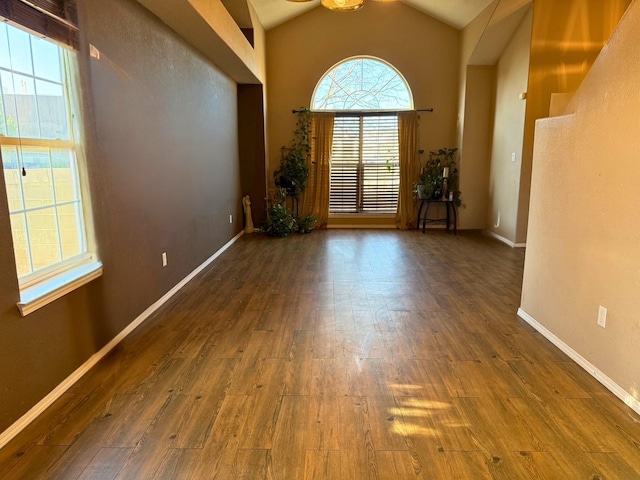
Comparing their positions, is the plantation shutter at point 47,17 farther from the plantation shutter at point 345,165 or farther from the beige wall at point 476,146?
the beige wall at point 476,146

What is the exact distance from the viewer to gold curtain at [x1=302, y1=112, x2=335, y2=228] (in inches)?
286

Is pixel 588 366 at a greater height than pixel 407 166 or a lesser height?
lesser

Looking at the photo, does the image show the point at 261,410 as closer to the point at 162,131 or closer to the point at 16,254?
the point at 16,254

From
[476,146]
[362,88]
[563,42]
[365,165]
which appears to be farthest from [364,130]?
[563,42]

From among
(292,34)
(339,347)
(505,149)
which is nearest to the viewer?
(339,347)

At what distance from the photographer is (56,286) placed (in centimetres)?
221

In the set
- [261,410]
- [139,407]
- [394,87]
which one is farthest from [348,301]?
[394,87]

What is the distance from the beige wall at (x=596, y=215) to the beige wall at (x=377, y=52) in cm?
440

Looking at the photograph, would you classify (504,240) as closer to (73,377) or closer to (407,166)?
(407,166)

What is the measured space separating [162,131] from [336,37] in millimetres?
4488

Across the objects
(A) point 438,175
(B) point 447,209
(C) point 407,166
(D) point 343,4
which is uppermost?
(D) point 343,4

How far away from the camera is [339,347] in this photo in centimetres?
278

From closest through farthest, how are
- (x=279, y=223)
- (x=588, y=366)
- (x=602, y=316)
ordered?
(x=602, y=316), (x=588, y=366), (x=279, y=223)

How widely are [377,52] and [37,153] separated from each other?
6.07m
